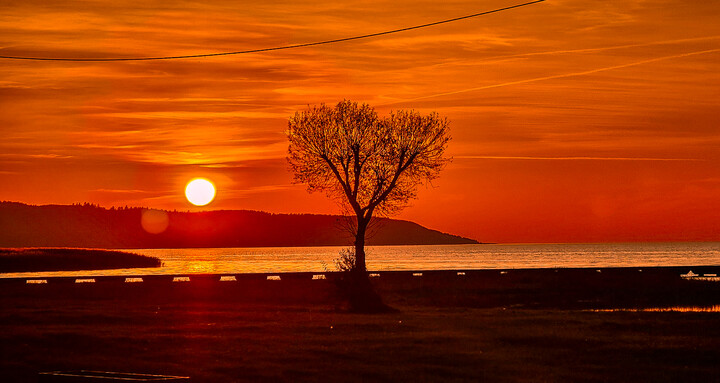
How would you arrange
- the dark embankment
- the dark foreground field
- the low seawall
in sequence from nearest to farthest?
the dark foreground field
the low seawall
the dark embankment

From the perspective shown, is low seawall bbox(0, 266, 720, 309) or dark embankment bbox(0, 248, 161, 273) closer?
low seawall bbox(0, 266, 720, 309)

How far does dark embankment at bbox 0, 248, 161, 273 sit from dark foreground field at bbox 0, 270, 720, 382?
263 ft

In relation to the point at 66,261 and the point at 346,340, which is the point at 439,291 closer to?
the point at 346,340

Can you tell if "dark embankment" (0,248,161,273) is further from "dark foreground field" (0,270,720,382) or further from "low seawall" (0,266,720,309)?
"dark foreground field" (0,270,720,382)

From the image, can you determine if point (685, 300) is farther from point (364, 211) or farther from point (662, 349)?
point (662, 349)

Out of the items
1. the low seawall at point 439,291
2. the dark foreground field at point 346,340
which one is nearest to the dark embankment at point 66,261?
the low seawall at point 439,291

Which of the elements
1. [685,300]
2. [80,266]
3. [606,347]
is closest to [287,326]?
[606,347]

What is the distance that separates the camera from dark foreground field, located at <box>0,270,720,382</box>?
24.0 metres

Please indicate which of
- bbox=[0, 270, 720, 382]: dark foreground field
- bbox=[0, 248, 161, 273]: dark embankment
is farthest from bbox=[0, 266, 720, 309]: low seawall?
bbox=[0, 248, 161, 273]: dark embankment

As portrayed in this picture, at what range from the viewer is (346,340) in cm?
3175

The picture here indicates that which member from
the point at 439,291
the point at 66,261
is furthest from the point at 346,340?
the point at 66,261

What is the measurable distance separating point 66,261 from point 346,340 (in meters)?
121

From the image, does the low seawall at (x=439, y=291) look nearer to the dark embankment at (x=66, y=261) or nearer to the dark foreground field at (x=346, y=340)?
the dark foreground field at (x=346, y=340)

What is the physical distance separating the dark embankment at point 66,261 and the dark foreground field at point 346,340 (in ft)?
263
